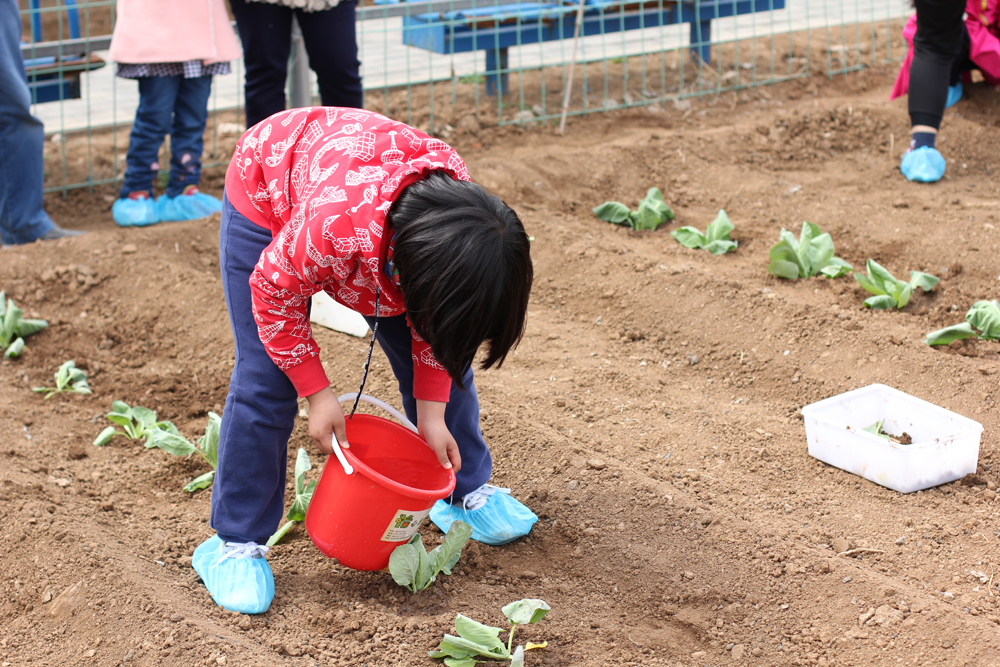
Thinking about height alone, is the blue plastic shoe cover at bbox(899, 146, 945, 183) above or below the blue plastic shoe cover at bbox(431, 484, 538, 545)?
above

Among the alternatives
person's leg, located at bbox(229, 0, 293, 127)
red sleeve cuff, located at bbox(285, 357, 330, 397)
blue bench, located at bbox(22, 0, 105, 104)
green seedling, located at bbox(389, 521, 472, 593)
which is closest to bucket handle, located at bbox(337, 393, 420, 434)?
red sleeve cuff, located at bbox(285, 357, 330, 397)

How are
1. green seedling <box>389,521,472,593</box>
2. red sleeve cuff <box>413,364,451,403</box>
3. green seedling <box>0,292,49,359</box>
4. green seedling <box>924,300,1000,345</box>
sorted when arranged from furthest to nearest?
1. green seedling <box>0,292,49,359</box>
2. green seedling <box>924,300,1000,345</box>
3. green seedling <box>389,521,472,593</box>
4. red sleeve cuff <box>413,364,451,403</box>

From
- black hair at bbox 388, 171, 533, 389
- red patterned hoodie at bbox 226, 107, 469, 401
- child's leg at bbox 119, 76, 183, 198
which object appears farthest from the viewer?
child's leg at bbox 119, 76, 183, 198

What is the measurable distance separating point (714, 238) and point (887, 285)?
2.49ft

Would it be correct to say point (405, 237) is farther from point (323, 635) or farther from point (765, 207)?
point (765, 207)

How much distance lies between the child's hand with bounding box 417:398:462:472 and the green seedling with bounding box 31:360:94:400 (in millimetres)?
1539

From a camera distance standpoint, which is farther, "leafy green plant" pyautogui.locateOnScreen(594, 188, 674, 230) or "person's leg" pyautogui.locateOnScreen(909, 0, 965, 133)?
"person's leg" pyautogui.locateOnScreen(909, 0, 965, 133)

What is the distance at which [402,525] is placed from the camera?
189 centimetres

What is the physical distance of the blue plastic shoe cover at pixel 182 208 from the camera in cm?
404

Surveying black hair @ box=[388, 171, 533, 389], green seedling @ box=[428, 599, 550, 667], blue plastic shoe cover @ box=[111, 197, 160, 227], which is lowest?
green seedling @ box=[428, 599, 550, 667]

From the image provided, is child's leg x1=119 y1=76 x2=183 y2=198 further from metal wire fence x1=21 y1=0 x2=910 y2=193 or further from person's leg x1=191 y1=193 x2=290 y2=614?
person's leg x1=191 y1=193 x2=290 y2=614

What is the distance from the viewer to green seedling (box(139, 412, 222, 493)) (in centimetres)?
240

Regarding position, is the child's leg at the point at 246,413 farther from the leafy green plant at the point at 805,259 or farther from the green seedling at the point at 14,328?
the leafy green plant at the point at 805,259

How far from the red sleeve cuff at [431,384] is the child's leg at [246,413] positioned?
27cm
